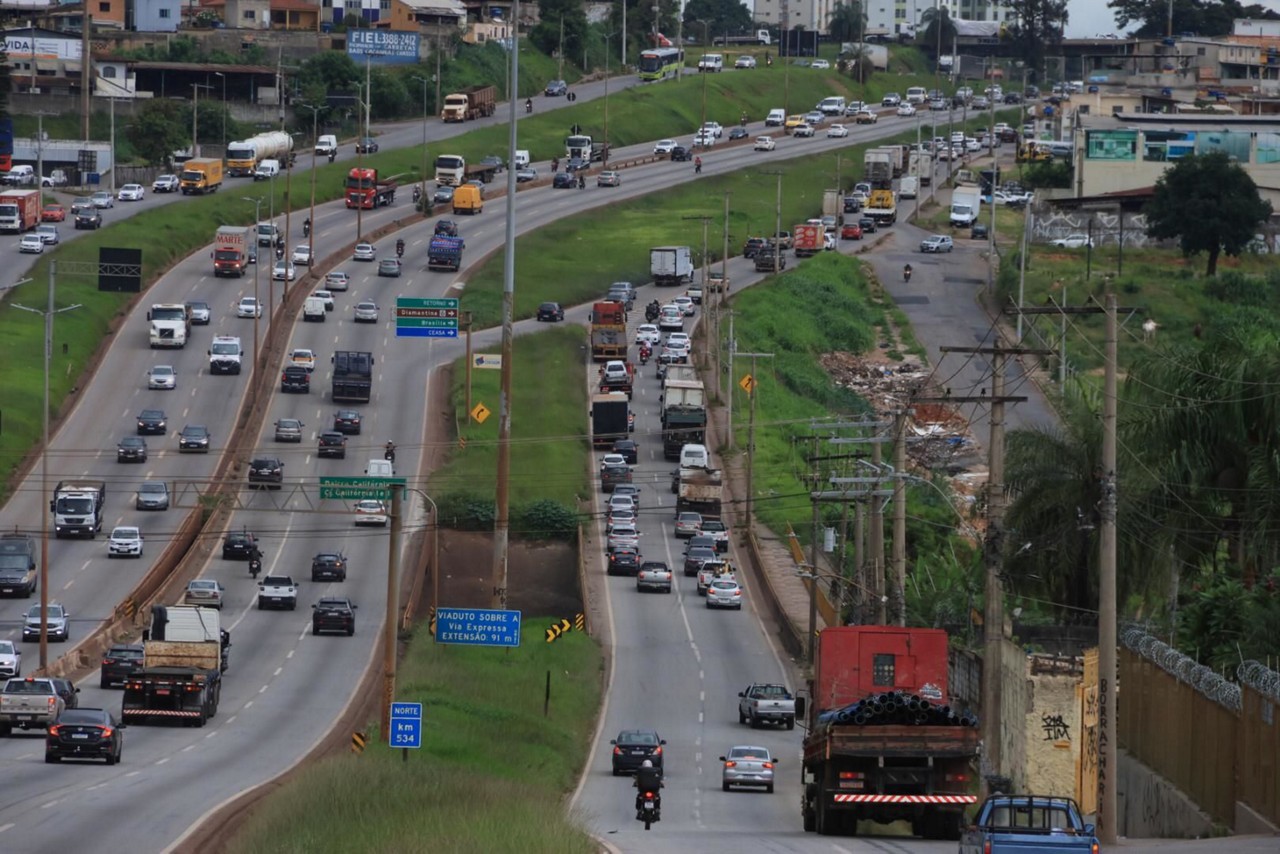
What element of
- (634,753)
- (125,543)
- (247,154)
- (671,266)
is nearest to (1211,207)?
(671,266)

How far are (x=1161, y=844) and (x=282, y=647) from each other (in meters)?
42.2

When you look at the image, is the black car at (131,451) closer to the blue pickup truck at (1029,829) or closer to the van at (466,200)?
the van at (466,200)

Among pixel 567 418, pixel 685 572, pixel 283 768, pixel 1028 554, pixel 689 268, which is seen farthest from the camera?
pixel 689 268

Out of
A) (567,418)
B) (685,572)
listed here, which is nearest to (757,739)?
(685,572)

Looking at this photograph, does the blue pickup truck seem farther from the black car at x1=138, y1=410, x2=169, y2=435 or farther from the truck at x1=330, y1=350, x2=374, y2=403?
the truck at x1=330, y1=350, x2=374, y2=403

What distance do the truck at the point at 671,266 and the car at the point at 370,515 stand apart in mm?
58106

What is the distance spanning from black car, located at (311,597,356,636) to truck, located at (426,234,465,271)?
216 ft

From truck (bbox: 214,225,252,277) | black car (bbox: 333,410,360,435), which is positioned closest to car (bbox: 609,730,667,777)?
black car (bbox: 333,410,360,435)

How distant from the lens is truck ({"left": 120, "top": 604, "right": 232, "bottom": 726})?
2238 inches

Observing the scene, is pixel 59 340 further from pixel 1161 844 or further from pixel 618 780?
pixel 1161 844

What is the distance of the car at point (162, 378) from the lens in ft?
358

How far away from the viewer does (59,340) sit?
11456cm

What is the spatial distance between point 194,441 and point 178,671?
138 feet

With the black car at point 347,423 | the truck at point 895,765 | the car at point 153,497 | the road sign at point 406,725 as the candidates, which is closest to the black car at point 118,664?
the road sign at point 406,725
